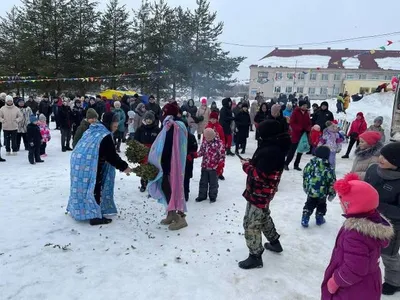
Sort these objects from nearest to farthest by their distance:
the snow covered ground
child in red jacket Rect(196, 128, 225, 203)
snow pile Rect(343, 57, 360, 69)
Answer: the snow covered ground < child in red jacket Rect(196, 128, 225, 203) < snow pile Rect(343, 57, 360, 69)

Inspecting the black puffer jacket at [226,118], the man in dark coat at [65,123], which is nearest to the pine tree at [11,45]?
the man in dark coat at [65,123]

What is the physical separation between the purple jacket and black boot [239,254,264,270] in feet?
5.19

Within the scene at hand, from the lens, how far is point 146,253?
450 cm

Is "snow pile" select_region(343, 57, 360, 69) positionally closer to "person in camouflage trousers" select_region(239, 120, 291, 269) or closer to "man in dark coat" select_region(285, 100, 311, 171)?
"man in dark coat" select_region(285, 100, 311, 171)

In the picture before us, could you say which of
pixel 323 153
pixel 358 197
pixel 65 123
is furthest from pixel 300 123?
pixel 65 123

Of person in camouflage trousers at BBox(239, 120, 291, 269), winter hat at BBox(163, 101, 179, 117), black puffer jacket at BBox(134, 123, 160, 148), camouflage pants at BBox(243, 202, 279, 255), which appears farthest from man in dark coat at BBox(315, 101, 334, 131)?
camouflage pants at BBox(243, 202, 279, 255)

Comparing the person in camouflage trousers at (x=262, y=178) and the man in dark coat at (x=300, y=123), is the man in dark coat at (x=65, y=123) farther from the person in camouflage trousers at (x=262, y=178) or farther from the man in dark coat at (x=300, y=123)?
the person in camouflage trousers at (x=262, y=178)

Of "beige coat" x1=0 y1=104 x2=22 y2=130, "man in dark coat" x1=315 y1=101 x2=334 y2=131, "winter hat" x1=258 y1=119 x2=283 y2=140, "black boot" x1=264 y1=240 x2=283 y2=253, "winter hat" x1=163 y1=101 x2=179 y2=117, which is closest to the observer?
"winter hat" x1=258 y1=119 x2=283 y2=140

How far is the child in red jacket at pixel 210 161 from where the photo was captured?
263 inches

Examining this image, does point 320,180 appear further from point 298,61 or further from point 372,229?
point 298,61

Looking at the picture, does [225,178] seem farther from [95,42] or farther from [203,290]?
[95,42]

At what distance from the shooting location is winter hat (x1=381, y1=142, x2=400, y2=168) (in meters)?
3.33

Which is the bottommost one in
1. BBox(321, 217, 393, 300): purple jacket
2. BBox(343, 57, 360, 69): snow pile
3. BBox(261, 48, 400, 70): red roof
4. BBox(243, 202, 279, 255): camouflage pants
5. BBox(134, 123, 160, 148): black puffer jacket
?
BBox(243, 202, 279, 255): camouflage pants

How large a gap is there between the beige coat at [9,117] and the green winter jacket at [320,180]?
355 inches
